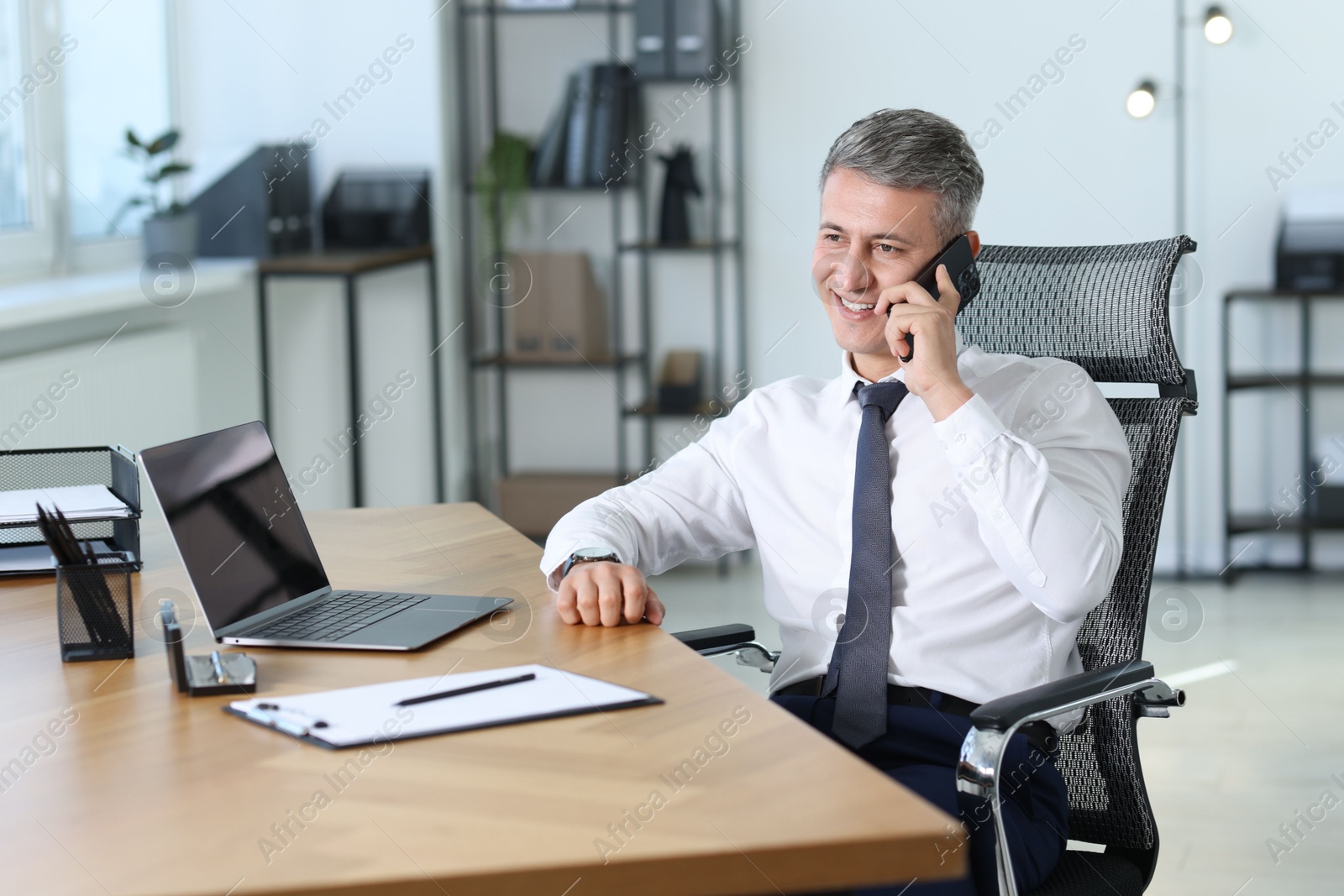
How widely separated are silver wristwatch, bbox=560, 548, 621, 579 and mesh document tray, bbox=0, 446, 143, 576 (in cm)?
50

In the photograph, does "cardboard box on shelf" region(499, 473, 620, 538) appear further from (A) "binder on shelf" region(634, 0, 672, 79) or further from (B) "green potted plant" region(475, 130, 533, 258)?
(A) "binder on shelf" region(634, 0, 672, 79)

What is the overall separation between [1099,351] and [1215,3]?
117 inches

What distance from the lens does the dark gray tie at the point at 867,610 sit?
154 cm

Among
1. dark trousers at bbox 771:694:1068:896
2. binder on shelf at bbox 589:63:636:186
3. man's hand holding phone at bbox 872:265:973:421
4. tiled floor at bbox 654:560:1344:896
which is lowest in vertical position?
tiled floor at bbox 654:560:1344:896

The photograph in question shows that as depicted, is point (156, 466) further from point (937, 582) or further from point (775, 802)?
point (937, 582)

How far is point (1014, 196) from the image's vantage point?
4348 mm

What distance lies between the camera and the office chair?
5.03 ft

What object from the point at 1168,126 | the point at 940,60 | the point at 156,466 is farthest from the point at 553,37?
the point at 156,466

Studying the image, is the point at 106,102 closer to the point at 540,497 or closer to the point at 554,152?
the point at 554,152

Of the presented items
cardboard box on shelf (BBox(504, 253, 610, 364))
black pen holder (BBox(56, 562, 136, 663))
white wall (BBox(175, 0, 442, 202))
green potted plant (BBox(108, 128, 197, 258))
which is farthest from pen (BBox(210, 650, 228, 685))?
white wall (BBox(175, 0, 442, 202))

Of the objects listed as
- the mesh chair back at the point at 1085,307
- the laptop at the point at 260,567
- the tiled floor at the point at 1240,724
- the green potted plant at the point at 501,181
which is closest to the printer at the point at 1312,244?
the tiled floor at the point at 1240,724

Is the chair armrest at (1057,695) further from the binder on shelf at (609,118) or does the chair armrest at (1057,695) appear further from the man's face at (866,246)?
the binder on shelf at (609,118)

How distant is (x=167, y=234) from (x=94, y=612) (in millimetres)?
2888

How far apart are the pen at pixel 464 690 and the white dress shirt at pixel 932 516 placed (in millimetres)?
339
